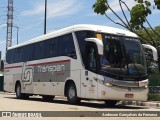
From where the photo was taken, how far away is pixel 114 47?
1712cm

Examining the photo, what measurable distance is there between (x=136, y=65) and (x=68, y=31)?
12.6ft

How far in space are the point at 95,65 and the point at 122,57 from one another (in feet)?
3.99

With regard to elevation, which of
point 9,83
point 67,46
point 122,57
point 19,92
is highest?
point 67,46

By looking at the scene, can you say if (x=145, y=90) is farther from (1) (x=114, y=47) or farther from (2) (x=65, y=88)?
(2) (x=65, y=88)

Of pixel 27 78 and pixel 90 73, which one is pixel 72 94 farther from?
pixel 27 78

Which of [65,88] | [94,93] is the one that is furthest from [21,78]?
[94,93]

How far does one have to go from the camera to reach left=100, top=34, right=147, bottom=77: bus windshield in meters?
16.6

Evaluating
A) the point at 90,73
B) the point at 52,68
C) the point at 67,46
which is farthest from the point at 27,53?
the point at 90,73

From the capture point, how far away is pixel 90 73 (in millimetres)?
17031

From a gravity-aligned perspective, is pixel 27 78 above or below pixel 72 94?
above

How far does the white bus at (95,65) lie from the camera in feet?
54.2

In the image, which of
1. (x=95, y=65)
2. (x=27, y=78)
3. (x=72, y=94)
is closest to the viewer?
(x=95, y=65)

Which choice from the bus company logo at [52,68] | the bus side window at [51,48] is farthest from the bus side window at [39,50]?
the bus company logo at [52,68]

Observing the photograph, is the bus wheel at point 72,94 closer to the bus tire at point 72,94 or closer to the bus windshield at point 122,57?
the bus tire at point 72,94
